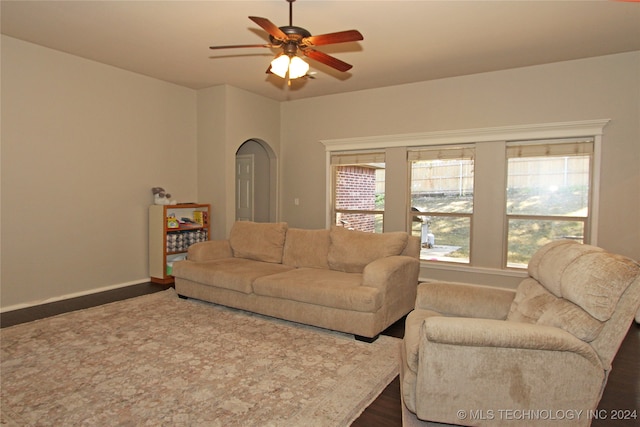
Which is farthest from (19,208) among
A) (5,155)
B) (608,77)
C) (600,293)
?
(608,77)

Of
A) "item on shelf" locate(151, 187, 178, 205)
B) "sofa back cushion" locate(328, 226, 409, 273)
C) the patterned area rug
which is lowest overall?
the patterned area rug

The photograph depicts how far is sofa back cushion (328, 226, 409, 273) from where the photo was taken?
3.90 m

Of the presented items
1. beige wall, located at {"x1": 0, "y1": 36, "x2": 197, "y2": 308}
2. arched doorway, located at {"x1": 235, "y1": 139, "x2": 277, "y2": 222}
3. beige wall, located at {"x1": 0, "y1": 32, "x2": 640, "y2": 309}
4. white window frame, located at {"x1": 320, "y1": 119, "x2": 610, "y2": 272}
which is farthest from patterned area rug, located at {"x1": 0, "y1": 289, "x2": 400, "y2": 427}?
arched doorway, located at {"x1": 235, "y1": 139, "x2": 277, "y2": 222}

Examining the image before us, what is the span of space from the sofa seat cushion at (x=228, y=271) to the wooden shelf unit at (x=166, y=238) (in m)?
0.90

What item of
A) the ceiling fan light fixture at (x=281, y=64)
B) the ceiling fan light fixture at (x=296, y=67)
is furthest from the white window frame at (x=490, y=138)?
the ceiling fan light fixture at (x=281, y=64)

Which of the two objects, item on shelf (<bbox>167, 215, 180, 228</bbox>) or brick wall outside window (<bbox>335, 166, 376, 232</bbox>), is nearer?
item on shelf (<bbox>167, 215, 180, 228</bbox>)

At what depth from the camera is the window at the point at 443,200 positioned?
213 inches

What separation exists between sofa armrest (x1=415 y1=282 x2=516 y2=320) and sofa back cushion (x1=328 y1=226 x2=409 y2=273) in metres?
1.18

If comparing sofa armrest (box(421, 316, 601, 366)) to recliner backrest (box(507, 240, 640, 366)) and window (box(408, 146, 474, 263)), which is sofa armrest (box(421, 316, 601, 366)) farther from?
window (box(408, 146, 474, 263))

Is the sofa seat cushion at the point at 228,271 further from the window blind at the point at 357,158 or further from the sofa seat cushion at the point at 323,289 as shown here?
the window blind at the point at 357,158

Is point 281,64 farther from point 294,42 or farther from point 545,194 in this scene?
point 545,194

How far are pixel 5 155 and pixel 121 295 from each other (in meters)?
1.97

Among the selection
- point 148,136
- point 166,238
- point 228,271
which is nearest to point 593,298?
point 228,271

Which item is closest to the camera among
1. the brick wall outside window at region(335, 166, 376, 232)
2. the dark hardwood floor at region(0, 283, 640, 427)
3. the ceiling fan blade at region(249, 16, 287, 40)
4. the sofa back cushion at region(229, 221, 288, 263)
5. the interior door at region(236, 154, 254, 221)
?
the dark hardwood floor at region(0, 283, 640, 427)
